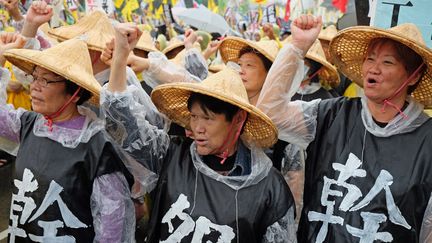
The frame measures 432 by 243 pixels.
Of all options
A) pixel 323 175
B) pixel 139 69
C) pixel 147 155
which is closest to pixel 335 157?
pixel 323 175

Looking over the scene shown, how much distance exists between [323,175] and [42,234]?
140 cm

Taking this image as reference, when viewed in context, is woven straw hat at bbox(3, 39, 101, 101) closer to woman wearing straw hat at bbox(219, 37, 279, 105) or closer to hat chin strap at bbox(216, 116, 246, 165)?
hat chin strap at bbox(216, 116, 246, 165)

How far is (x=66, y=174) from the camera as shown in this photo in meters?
2.25

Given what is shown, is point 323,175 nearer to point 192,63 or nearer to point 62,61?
point 62,61

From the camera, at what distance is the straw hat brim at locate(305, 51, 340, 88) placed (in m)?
4.20

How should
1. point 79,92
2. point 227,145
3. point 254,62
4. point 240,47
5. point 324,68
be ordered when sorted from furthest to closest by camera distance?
point 324,68
point 240,47
point 254,62
point 79,92
point 227,145

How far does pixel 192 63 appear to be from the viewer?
4.12 metres

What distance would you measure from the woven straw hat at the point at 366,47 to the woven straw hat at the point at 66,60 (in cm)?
127

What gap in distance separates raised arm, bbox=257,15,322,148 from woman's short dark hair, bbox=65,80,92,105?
896 mm

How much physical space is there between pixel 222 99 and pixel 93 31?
187cm

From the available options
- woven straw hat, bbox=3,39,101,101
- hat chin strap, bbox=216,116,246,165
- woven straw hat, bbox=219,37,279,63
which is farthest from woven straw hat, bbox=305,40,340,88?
woven straw hat, bbox=3,39,101,101

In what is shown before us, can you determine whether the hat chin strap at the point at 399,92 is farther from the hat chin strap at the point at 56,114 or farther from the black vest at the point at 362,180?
the hat chin strap at the point at 56,114

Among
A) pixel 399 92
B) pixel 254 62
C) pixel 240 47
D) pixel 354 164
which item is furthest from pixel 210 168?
pixel 240 47

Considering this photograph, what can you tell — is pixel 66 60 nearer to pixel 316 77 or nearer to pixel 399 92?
pixel 399 92
